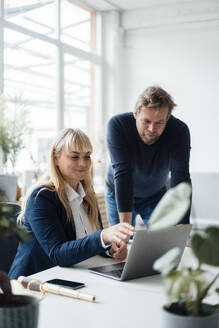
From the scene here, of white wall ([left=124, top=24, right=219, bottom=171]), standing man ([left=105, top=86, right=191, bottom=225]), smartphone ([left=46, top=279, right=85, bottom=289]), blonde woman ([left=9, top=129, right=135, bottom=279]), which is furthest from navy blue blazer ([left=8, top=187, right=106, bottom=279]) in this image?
white wall ([left=124, top=24, right=219, bottom=171])

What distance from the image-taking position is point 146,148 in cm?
245

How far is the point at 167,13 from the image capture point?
523 centimetres

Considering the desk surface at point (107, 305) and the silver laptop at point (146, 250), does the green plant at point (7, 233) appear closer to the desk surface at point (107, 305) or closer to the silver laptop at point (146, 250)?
the desk surface at point (107, 305)

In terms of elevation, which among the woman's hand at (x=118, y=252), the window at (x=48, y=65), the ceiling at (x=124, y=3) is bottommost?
the woman's hand at (x=118, y=252)

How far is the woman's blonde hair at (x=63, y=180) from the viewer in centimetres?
180

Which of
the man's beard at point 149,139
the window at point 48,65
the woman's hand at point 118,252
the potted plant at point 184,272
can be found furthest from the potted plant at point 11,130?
the potted plant at point 184,272

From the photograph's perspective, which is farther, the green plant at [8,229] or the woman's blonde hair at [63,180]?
the woman's blonde hair at [63,180]

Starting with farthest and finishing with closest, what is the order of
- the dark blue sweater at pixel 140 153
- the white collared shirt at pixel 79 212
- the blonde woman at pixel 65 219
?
the dark blue sweater at pixel 140 153, the white collared shirt at pixel 79 212, the blonde woman at pixel 65 219

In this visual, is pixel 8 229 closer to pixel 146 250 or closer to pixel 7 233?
pixel 7 233

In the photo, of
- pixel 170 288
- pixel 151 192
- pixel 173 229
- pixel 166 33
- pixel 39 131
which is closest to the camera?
pixel 170 288

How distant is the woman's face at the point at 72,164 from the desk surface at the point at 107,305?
49 centimetres

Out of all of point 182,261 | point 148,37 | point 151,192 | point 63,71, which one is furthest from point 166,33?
point 182,261

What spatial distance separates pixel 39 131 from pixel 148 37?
1.95 m

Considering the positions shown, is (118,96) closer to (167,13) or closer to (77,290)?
(167,13)
